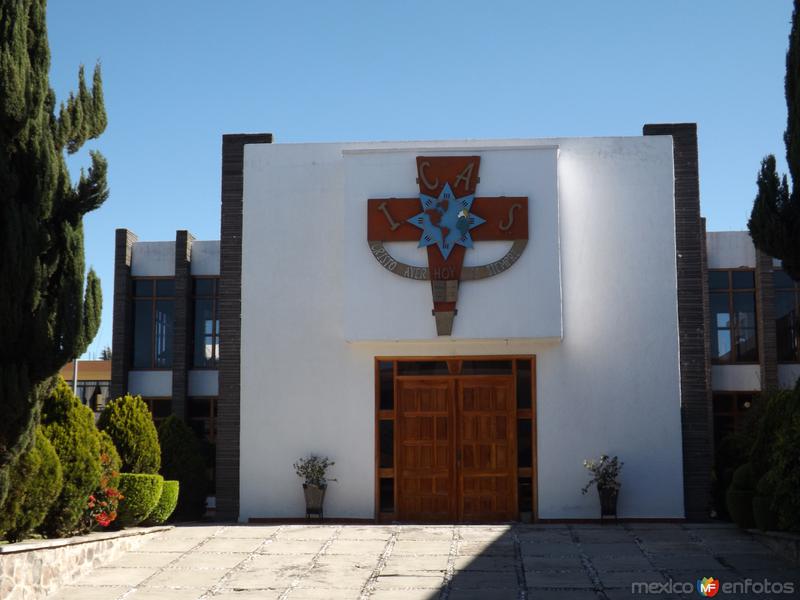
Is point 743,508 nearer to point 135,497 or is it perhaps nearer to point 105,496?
point 135,497

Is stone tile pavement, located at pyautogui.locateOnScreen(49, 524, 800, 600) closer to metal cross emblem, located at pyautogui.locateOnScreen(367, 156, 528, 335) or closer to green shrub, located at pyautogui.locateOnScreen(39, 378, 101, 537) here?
green shrub, located at pyautogui.locateOnScreen(39, 378, 101, 537)

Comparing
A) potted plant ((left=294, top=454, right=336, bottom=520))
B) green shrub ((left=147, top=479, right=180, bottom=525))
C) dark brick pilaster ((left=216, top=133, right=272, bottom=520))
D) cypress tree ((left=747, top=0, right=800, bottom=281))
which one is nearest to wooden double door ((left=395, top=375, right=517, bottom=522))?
potted plant ((left=294, top=454, right=336, bottom=520))

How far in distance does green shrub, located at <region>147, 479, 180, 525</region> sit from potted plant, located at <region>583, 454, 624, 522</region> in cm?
629

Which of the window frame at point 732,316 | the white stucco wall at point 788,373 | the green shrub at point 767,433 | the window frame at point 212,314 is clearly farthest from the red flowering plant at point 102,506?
the white stucco wall at point 788,373

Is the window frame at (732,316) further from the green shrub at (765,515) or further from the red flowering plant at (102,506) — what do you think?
the red flowering plant at (102,506)

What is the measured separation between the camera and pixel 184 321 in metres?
25.3

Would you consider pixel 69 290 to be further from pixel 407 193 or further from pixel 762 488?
pixel 762 488

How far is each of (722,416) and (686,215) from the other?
340 inches

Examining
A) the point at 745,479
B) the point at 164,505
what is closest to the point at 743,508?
the point at 745,479

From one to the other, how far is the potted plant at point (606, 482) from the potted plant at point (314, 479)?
13.4ft

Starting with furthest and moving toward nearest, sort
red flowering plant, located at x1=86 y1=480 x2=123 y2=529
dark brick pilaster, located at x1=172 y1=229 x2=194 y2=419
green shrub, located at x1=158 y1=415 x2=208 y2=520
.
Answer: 1. dark brick pilaster, located at x1=172 y1=229 x2=194 y2=419
2. green shrub, located at x1=158 y1=415 x2=208 y2=520
3. red flowering plant, located at x1=86 y1=480 x2=123 y2=529

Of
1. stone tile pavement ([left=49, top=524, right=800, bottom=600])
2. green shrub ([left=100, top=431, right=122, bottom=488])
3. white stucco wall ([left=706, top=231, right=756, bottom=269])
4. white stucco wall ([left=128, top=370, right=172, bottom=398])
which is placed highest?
white stucco wall ([left=706, top=231, right=756, bottom=269])

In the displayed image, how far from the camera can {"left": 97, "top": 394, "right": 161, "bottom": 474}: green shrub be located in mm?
13875

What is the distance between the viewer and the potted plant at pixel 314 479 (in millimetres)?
15320
